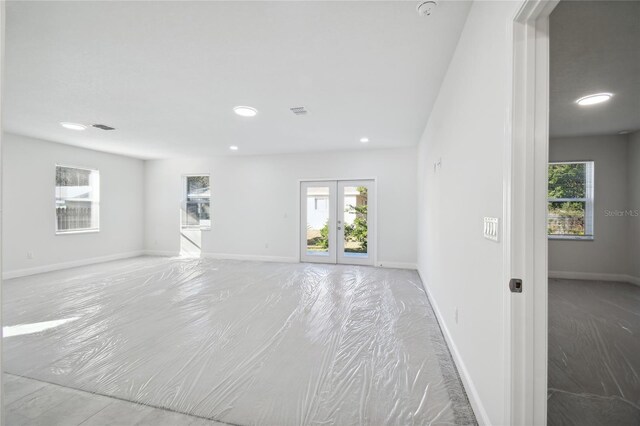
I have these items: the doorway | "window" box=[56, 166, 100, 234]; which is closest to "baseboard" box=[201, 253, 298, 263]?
the doorway

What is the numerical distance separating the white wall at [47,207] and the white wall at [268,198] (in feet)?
2.32

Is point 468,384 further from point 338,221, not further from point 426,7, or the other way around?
point 338,221

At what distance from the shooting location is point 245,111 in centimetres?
363

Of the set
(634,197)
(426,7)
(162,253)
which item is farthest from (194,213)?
(634,197)

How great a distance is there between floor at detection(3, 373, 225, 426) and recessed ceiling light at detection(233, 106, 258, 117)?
123 inches

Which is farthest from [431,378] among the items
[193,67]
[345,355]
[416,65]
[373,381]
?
[193,67]

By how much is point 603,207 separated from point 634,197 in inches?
14.9

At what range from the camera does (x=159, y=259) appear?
666 centimetres

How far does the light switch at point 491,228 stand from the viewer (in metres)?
1.34

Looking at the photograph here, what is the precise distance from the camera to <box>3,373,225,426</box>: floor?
1.61 metres

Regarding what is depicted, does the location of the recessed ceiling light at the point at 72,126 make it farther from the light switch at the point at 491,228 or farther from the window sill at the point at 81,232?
the light switch at the point at 491,228

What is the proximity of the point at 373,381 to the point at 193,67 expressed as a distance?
3.04m

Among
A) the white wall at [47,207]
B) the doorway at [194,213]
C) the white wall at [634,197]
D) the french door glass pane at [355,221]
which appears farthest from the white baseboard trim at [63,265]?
the white wall at [634,197]

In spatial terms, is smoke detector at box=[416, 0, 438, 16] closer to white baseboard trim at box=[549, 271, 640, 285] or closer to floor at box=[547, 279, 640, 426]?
floor at box=[547, 279, 640, 426]
